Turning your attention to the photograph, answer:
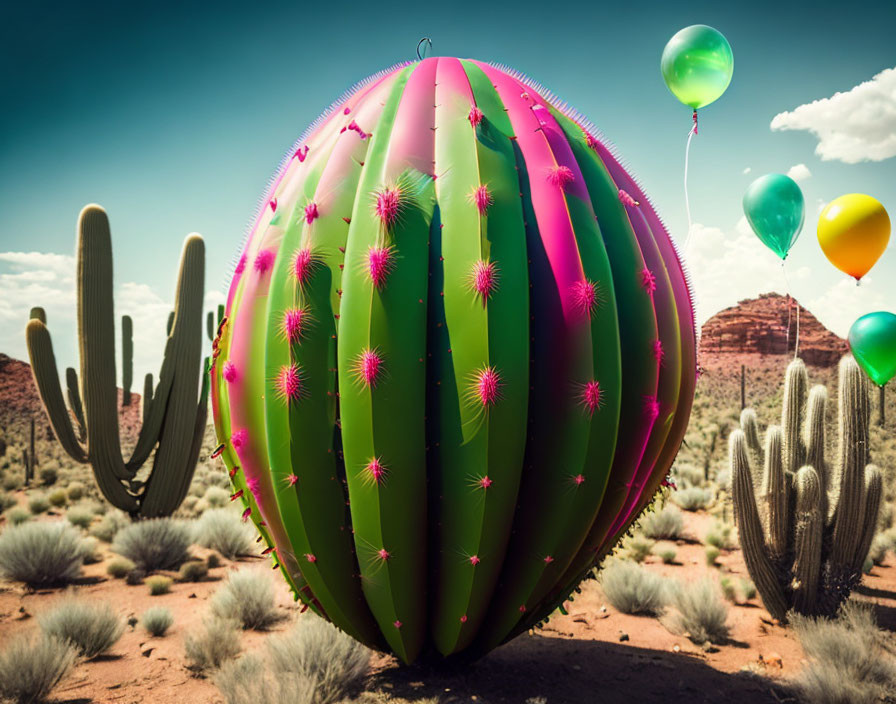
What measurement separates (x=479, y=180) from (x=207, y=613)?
675 centimetres

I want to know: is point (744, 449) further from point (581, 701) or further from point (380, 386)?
point (380, 386)

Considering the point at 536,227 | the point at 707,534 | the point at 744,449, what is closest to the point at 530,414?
the point at 536,227

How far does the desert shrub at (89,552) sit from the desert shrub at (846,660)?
1034cm

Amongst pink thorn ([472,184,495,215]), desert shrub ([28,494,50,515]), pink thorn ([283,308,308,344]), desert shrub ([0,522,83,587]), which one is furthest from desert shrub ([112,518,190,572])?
pink thorn ([472,184,495,215])

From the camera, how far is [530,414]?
11.6ft

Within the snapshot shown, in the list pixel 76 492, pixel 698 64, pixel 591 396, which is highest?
pixel 698 64

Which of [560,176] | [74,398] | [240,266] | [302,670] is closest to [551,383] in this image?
[560,176]

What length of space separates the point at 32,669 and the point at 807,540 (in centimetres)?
809

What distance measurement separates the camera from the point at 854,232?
31.3 ft

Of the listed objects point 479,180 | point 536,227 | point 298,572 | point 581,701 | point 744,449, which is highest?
point 479,180

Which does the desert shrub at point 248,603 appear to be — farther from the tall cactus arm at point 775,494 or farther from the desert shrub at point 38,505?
the desert shrub at point 38,505

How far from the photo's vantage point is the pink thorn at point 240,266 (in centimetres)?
425

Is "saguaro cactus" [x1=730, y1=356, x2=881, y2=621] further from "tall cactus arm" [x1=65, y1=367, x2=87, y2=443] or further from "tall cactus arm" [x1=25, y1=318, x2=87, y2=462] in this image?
"tall cactus arm" [x1=65, y1=367, x2=87, y2=443]

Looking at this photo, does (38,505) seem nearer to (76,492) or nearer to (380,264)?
(76,492)
